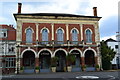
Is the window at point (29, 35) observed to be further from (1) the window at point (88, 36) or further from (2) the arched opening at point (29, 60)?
(1) the window at point (88, 36)

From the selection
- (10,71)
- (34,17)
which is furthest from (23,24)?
(10,71)

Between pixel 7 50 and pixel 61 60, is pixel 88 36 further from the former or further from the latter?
pixel 7 50

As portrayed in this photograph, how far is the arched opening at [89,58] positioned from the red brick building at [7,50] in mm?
12584

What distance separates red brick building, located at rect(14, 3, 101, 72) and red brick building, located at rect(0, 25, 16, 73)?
283 cm

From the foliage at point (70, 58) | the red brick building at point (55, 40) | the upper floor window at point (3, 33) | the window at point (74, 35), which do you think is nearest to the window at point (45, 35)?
the red brick building at point (55, 40)

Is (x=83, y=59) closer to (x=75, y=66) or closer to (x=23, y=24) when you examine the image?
(x=75, y=66)

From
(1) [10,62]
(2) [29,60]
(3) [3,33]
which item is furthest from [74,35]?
(3) [3,33]

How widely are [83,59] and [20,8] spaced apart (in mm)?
13620

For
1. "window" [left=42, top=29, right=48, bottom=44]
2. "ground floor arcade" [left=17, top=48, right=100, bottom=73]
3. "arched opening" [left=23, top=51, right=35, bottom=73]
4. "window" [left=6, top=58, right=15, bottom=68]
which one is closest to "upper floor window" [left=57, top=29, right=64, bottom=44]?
"ground floor arcade" [left=17, top=48, right=100, bottom=73]

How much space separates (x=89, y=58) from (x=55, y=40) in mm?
7003

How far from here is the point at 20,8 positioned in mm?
26359

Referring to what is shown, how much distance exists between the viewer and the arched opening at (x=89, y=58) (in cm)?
2715

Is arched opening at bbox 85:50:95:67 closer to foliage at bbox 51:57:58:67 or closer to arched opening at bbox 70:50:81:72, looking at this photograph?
arched opening at bbox 70:50:81:72

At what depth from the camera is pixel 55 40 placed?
2581 cm
